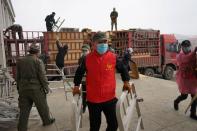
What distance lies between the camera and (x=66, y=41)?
1180 cm

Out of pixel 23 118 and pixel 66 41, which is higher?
pixel 66 41

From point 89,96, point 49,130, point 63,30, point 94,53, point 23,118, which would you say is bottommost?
point 49,130

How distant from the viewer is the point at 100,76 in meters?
3.26

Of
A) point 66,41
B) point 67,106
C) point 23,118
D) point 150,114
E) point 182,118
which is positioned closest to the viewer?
point 23,118

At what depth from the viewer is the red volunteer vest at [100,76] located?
10.7 ft

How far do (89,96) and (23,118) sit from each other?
5.60ft

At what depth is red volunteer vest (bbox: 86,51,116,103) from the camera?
10.7 ft

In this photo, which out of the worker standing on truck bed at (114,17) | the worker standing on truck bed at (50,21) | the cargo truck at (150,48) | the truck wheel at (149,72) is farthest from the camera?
the worker standing on truck bed at (114,17)

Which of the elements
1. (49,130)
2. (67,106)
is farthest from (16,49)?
(49,130)

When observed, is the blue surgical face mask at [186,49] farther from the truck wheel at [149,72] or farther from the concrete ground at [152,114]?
the truck wheel at [149,72]

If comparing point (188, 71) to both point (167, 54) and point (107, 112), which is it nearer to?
→ point (107, 112)

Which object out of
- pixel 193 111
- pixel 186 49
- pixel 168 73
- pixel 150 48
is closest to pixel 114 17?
pixel 150 48

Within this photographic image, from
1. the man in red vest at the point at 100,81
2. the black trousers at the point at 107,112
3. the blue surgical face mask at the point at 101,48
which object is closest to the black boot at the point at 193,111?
the man in red vest at the point at 100,81

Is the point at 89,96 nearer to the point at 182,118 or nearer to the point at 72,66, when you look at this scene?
the point at 182,118
